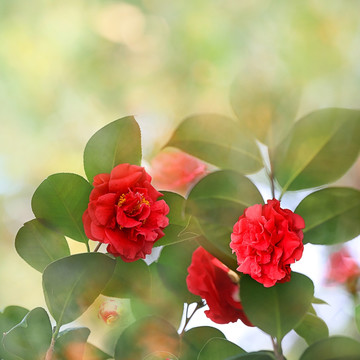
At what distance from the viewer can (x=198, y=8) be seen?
1.20ft

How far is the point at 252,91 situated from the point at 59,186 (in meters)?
0.17

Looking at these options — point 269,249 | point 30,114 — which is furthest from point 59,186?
point 269,249

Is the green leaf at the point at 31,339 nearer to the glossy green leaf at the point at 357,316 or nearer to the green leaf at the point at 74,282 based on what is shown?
the green leaf at the point at 74,282

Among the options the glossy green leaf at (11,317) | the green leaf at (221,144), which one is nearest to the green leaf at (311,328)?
the green leaf at (221,144)

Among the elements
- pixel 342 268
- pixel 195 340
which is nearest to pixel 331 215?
pixel 342 268

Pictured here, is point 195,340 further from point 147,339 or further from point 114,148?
point 114,148

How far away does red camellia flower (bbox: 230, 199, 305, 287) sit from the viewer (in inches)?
12.0

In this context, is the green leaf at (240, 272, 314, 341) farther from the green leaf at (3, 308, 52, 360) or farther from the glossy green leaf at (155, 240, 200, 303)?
the green leaf at (3, 308, 52, 360)

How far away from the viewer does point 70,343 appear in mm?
359

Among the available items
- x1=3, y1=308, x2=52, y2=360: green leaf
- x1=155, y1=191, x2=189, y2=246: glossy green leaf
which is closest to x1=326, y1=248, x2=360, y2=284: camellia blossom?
x1=155, y1=191, x2=189, y2=246: glossy green leaf

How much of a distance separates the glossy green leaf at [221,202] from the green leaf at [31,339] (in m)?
0.15

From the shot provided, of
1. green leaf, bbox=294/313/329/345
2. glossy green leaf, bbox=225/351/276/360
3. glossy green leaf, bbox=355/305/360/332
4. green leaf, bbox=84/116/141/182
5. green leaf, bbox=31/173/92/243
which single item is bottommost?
glossy green leaf, bbox=225/351/276/360

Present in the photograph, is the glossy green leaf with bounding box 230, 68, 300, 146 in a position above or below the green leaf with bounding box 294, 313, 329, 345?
above

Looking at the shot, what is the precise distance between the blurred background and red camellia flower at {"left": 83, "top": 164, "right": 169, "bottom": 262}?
24 mm
